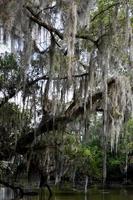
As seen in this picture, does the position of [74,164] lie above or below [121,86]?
below

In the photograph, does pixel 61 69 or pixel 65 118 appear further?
pixel 65 118

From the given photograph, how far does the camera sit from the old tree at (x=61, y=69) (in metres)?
8.92

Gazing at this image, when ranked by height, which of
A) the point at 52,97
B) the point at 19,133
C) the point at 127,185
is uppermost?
the point at 52,97

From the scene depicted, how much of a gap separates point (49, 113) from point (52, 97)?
642mm

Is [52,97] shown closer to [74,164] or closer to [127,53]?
[127,53]

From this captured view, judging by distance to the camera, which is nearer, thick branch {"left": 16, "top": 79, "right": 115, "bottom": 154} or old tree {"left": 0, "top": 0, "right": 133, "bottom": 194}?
old tree {"left": 0, "top": 0, "right": 133, "bottom": 194}

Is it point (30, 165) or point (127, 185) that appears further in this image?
point (127, 185)

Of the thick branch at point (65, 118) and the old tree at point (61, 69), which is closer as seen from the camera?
the old tree at point (61, 69)

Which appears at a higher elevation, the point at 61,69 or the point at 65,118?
the point at 61,69

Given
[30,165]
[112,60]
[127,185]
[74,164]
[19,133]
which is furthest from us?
[127,185]

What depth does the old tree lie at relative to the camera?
351 inches

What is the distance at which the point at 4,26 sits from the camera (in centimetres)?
849

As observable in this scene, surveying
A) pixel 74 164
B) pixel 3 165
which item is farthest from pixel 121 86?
pixel 74 164

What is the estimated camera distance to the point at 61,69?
9.86 metres
